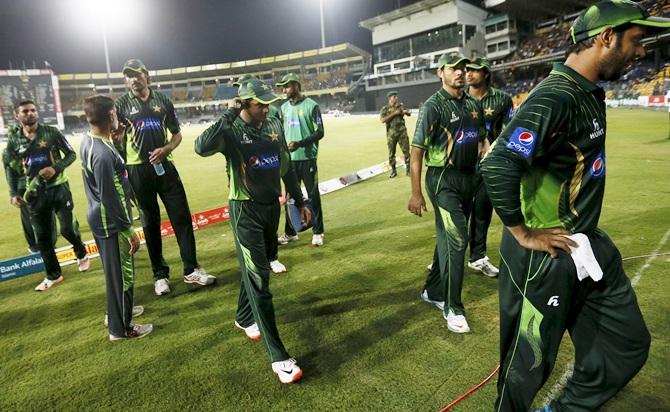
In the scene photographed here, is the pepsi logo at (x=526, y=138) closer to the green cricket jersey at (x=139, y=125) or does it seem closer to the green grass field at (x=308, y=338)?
the green grass field at (x=308, y=338)

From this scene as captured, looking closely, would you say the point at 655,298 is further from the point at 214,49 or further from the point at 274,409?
the point at 214,49

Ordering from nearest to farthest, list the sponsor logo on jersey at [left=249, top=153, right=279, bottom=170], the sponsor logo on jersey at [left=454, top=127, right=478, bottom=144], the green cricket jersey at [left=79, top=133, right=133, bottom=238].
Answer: the sponsor logo on jersey at [left=249, top=153, right=279, bottom=170] → the green cricket jersey at [left=79, top=133, right=133, bottom=238] → the sponsor logo on jersey at [left=454, top=127, right=478, bottom=144]

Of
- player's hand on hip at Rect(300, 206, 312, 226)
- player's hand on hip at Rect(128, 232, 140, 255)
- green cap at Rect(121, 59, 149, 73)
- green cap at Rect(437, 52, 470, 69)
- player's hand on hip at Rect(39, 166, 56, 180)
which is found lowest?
player's hand on hip at Rect(128, 232, 140, 255)

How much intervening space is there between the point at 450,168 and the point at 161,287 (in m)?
3.51

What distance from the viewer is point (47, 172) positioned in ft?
16.2

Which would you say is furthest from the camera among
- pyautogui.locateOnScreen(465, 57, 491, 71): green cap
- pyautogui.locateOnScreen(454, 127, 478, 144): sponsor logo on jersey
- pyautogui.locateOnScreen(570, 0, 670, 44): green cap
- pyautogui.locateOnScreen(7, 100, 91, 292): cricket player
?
pyautogui.locateOnScreen(7, 100, 91, 292): cricket player

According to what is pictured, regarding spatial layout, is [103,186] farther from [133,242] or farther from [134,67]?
[134,67]

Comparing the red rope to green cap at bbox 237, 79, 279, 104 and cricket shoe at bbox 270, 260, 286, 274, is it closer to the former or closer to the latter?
green cap at bbox 237, 79, 279, 104

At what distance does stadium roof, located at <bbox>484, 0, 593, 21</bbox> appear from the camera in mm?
43312

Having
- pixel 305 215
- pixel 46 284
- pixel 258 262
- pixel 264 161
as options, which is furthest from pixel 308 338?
pixel 46 284

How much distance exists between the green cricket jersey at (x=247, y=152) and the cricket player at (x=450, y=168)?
1.18 m

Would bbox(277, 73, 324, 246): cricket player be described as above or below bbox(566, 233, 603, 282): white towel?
above

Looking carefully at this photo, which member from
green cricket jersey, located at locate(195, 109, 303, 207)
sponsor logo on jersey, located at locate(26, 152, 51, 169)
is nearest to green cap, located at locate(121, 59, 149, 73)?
sponsor logo on jersey, located at locate(26, 152, 51, 169)

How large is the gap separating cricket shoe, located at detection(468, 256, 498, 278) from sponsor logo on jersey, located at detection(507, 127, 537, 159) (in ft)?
10.3
